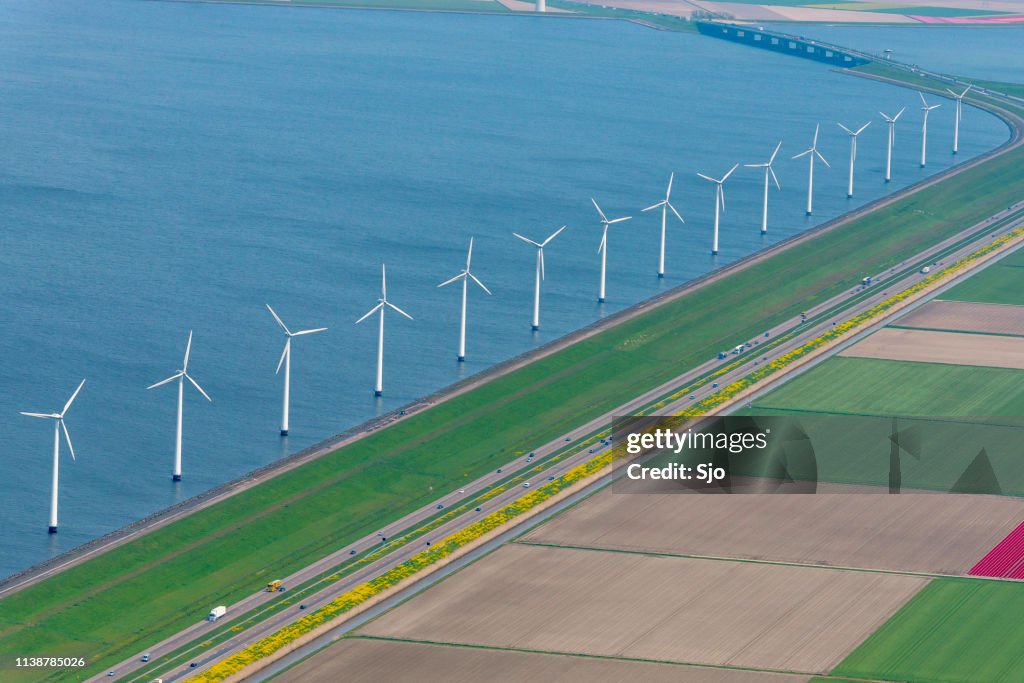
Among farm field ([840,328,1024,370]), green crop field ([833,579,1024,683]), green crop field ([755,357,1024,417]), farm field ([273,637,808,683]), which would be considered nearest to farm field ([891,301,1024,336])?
farm field ([840,328,1024,370])

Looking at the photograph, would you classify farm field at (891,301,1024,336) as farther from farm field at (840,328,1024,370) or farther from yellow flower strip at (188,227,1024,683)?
yellow flower strip at (188,227,1024,683)

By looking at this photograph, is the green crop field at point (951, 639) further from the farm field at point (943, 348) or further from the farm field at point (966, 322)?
the farm field at point (966, 322)

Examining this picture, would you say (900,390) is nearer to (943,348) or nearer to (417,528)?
(943,348)

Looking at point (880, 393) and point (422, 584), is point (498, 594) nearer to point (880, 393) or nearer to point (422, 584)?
point (422, 584)

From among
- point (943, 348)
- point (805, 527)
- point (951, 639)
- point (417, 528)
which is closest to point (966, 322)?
point (943, 348)

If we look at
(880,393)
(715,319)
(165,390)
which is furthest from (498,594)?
(715,319)

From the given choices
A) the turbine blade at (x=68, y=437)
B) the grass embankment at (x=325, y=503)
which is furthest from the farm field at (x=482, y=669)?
the turbine blade at (x=68, y=437)
